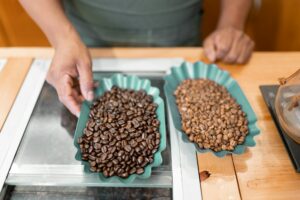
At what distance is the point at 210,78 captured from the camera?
2.90 feet

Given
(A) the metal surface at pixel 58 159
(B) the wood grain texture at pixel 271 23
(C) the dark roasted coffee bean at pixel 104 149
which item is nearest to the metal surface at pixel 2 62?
(A) the metal surface at pixel 58 159

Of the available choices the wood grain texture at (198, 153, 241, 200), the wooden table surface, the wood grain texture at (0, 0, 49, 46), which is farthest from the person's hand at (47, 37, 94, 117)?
the wood grain texture at (0, 0, 49, 46)

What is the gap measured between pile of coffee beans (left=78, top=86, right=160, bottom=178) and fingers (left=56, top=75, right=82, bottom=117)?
39 mm

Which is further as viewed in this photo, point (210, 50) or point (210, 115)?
point (210, 50)

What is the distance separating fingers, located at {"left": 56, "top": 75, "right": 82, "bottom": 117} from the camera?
77 cm

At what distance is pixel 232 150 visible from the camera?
684 mm

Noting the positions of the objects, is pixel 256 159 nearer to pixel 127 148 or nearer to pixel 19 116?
pixel 127 148

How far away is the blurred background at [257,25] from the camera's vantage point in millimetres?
1345

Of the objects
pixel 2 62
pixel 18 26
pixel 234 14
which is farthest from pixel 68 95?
pixel 18 26

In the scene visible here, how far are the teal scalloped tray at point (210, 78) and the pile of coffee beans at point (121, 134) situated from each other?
5 centimetres

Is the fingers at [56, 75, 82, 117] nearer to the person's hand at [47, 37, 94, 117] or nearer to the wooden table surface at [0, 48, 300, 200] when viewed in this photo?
the person's hand at [47, 37, 94, 117]

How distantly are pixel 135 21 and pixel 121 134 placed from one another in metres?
0.45

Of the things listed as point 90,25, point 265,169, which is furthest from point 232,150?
point 90,25

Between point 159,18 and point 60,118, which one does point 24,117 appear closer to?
point 60,118
